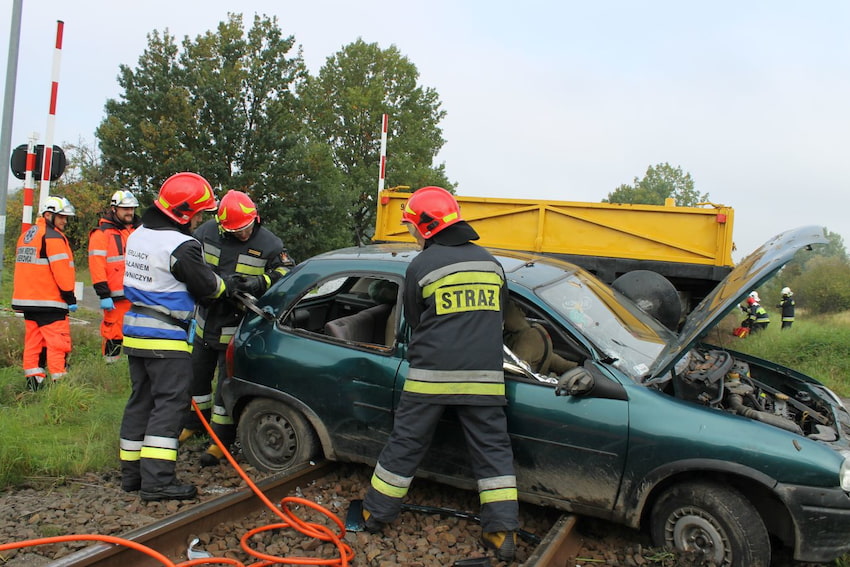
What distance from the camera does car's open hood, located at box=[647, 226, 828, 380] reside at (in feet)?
9.59

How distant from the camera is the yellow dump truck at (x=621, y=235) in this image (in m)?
7.28

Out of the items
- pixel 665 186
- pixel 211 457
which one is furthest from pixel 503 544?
pixel 665 186

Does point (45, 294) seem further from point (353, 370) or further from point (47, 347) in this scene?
point (353, 370)

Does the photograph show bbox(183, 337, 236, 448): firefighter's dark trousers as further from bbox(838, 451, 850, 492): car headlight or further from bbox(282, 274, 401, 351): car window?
bbox(838, 451, 850, 492): car headlight

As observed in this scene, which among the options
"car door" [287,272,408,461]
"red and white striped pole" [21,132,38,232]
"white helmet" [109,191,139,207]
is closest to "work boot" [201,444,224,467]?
"car door" [287,272,408,461]

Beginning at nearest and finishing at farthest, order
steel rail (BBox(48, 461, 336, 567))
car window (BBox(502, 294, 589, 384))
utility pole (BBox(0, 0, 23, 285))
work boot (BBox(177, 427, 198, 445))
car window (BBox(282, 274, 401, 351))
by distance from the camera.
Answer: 1. steel rail (BBox(48, 461, 336, 567))
2. car window (BBox(502, 294, 589, 384))
3. car window (BBox(282, 274, 401, 351))
4. work boot (BBox(177, 427, 198, 445))
5. utility pole (BBox(0, 0, 23, 285))

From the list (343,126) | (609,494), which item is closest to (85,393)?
(609,494)

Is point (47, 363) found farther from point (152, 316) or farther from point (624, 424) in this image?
point (624, 424)

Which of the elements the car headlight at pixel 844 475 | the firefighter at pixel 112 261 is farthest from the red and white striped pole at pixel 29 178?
the car headlight at pixel 844 475

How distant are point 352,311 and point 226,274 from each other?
0.98 metres

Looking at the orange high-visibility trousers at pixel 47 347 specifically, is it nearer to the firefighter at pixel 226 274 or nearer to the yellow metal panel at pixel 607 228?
the firefighter at pixel 226 274

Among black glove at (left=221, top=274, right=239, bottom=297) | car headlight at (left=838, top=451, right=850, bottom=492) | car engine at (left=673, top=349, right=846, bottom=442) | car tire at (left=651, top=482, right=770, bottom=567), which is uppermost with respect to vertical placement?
black glove at (left=221, top=274, right=239, bottom=297)

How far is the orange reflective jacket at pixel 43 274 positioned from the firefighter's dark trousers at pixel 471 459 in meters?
4.03

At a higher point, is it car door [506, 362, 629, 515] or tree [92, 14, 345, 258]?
tree [92, 14, 345, 258]
